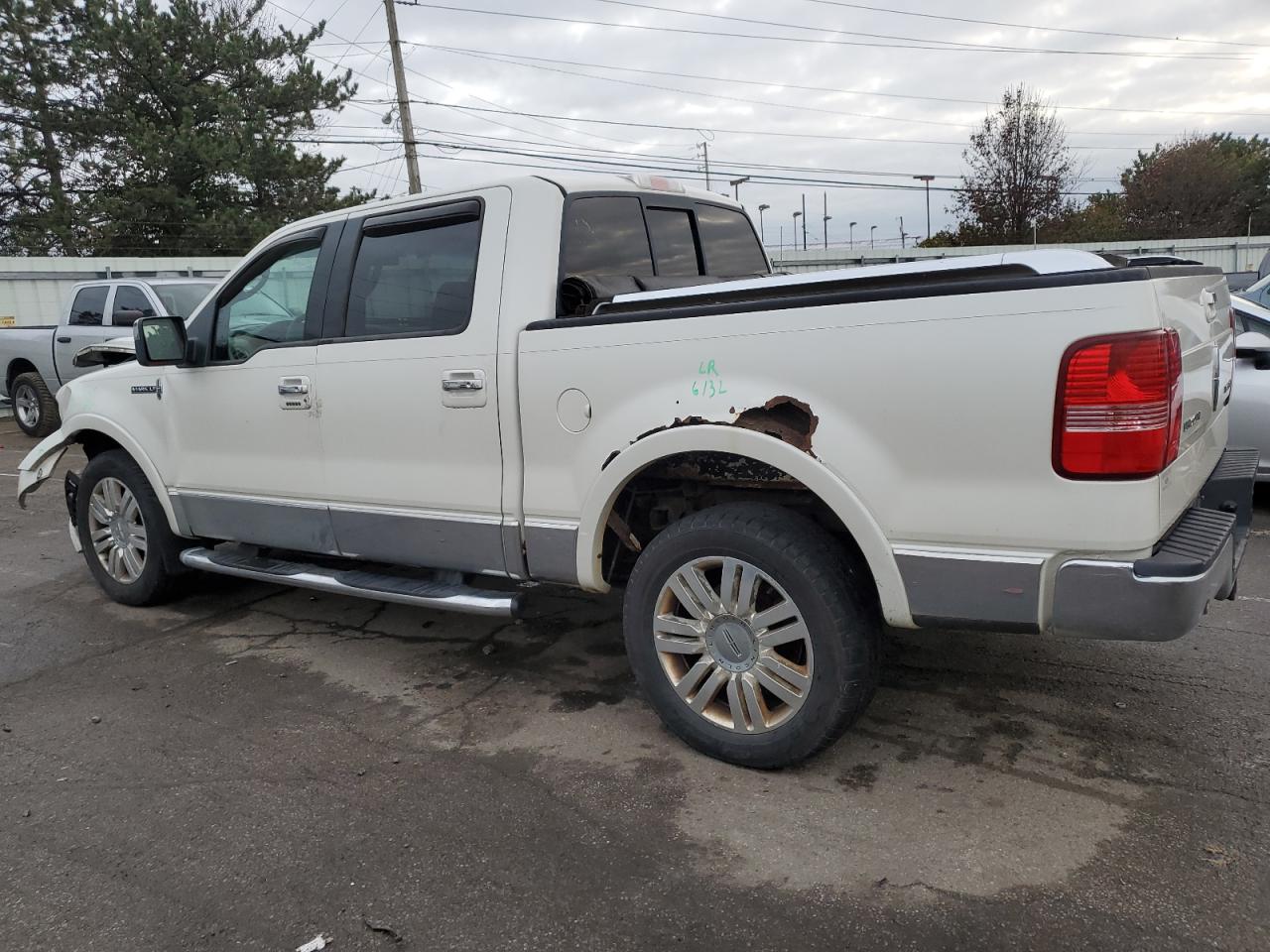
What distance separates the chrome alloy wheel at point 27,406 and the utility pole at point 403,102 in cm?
1529

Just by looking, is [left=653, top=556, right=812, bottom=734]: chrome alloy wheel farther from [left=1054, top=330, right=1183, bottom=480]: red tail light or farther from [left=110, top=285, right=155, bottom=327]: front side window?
[left=110, top=285, right=155, bottom=327]: front side window

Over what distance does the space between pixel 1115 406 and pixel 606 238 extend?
2.19 meters

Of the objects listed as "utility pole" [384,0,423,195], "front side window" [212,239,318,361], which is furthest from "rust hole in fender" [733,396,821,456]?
"utility pole" [384,0,423,195]

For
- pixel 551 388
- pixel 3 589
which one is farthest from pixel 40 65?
pixel 551 388

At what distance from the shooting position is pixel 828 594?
116 inches

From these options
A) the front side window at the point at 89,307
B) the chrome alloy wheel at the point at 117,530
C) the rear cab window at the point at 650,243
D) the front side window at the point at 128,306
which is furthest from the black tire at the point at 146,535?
the front side window at the point at 89,307

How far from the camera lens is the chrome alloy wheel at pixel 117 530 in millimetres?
5352

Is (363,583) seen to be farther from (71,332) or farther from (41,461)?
(71,332)

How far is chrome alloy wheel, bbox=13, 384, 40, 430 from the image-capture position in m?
13.4

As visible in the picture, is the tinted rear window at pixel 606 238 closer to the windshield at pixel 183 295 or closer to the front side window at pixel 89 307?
the windshield at pixel 183 295

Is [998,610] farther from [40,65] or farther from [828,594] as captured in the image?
[40,65]

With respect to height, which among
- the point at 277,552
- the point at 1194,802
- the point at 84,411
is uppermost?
the point at 84,411

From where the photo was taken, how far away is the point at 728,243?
480 cm

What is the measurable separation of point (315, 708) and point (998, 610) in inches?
109
